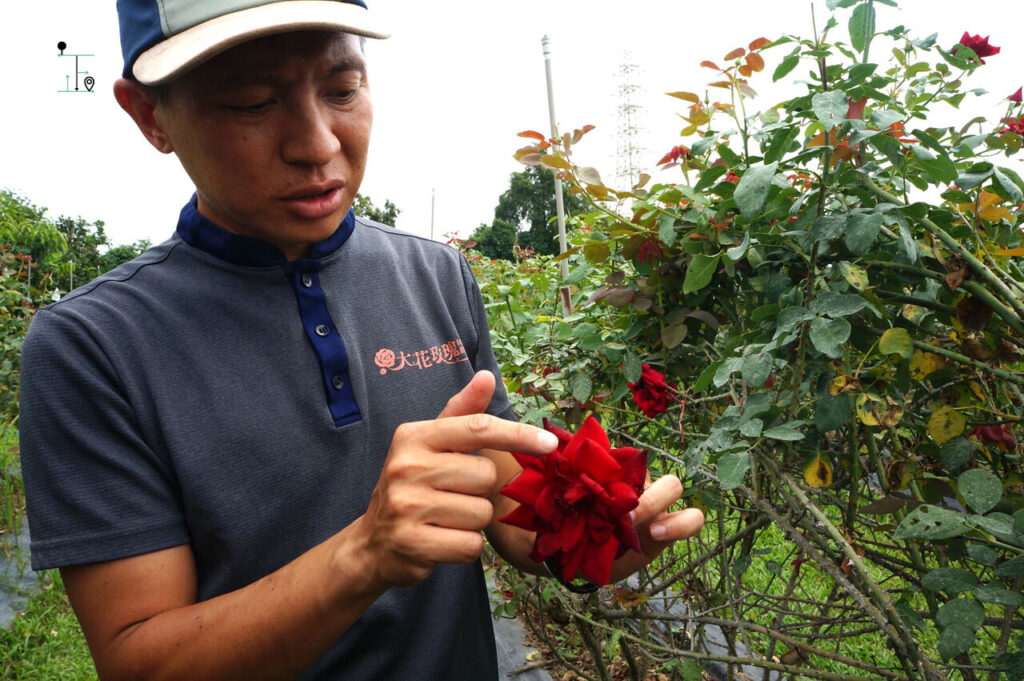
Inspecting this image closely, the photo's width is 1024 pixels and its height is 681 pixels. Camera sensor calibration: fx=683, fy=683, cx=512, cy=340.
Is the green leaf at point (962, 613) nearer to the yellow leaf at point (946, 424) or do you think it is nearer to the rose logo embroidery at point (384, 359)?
the yellow leaf at point (946, 424)

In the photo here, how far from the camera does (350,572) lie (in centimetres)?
86

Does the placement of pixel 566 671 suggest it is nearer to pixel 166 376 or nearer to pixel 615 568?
pixel 615 568

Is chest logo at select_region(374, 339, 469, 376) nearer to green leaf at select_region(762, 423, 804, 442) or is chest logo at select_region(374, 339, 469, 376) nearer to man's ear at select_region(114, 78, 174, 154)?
man's ear at select_region(114, 78, 174, 154)

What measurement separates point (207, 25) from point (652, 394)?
43.0 inches

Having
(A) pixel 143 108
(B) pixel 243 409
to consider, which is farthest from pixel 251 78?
(B) pixel 243 409

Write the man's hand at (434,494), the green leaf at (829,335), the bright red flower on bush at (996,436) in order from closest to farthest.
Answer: the man's hand at (434,494) → the green leaf at (829,335) → the bright red flower on bush at (996,436)

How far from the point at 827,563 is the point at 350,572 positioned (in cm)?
75

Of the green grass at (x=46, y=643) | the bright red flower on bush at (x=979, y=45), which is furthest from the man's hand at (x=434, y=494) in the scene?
the green grass at (x=46, y=643)

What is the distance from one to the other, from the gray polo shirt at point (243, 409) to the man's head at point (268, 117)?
5.8 inches

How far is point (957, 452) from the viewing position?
1.17m

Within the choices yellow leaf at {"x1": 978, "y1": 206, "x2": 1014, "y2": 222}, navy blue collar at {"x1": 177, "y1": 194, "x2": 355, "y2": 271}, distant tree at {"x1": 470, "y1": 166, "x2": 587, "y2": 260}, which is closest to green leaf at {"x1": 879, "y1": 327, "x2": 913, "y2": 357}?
yellow leaf at {"x1": 978, "y1": 206, "x2": 1014, "y2": 222}

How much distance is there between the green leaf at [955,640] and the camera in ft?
3.15

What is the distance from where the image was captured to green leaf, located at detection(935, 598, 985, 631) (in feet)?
3.17

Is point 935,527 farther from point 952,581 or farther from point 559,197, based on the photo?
point 559,197
